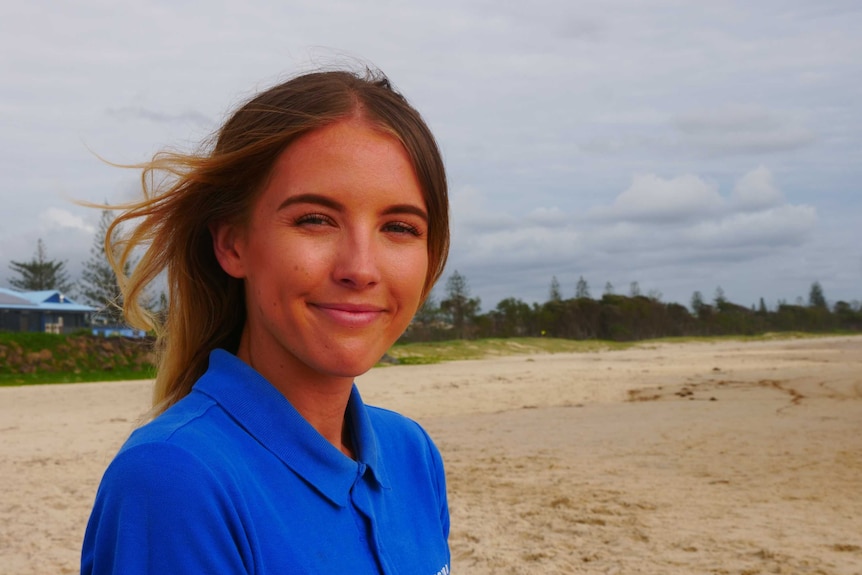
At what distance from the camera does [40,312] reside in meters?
43.6

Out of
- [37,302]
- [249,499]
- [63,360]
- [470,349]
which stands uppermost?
[37,302]

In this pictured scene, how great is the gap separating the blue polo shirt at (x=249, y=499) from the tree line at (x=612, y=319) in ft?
145

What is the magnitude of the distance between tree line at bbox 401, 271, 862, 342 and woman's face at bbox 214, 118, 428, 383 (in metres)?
44.3

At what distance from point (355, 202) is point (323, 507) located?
1.61 feet

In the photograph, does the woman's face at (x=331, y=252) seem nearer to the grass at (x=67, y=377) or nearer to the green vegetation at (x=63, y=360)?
the grass at (x=67, y=377)

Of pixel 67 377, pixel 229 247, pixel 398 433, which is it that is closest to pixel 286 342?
pixel 229 247

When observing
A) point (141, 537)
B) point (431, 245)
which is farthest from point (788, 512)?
point (141, 537)

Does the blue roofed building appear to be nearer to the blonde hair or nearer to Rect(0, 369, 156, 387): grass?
Rect(0, 369, 156, 387): grass

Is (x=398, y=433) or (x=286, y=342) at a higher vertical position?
(x=286, y=342)

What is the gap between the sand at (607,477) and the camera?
191 inches

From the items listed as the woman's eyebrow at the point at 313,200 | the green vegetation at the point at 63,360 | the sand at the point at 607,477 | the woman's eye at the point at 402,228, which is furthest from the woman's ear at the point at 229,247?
the green vegetation at the point at 63,360

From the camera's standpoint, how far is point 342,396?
1.42 m

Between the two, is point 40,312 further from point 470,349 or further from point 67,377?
point 470,349

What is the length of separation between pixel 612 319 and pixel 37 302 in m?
41.4
